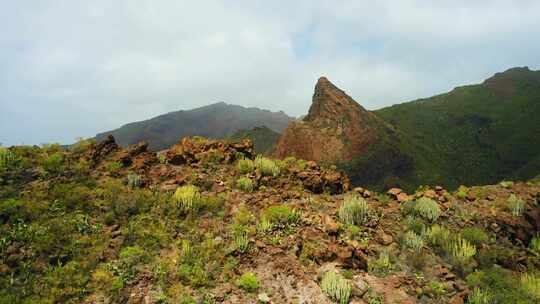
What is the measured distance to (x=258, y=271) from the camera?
9.06 meters

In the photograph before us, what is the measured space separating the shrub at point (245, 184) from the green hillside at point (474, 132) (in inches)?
2139

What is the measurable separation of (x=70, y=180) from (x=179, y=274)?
6274 millimetres

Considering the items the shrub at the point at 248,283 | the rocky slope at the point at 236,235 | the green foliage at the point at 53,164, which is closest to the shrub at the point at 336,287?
the rocky slope at the point at 236,235

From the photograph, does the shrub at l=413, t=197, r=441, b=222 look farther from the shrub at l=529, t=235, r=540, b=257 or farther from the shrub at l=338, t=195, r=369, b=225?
the shrub at l=529, t=235, r=540, b=257

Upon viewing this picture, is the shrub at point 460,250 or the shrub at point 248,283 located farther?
the shrub at point 460,250

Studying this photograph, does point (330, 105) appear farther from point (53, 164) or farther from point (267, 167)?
point (53, 164)

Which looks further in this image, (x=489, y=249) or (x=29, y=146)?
(x=29, y=146)

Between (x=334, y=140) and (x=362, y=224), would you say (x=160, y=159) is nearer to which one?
(x=362, y=224)

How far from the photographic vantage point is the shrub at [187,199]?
11.4m

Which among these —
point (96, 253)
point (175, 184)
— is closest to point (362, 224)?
point (175, 184)

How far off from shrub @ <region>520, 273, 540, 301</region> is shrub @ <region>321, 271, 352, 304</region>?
4947 millimetres

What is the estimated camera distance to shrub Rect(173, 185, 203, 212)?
37.5 feet

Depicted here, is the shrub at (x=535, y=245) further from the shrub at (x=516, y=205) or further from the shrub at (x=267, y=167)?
the shrub at (x=267, y=167)

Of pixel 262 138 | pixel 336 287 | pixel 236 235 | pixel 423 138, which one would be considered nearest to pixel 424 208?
pixel 336 287
